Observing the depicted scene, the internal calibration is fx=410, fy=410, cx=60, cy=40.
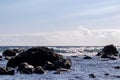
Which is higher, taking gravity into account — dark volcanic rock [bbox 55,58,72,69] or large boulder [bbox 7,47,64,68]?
large boulder [bbox 7,47,64,68]

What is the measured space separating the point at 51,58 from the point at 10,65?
840 cm

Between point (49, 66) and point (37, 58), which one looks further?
point (37, 58)

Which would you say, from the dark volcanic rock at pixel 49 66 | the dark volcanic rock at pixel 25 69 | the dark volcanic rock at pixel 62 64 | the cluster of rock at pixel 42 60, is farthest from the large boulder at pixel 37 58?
the dark volcanic rock at pixel 25 69

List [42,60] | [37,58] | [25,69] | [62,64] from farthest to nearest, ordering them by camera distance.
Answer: [42,60], [37,58], [62,64], [25,69]

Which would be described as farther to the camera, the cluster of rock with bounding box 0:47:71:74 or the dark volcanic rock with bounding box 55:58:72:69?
the cluster of rock with bounding box 0:47:71:74

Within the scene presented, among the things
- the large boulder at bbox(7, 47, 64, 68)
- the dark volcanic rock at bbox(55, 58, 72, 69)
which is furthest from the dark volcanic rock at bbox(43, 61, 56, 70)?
the large boulder at bbox(7, 47, 64, 68)

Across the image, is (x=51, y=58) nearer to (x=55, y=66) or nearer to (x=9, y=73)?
(x=55, y=66)

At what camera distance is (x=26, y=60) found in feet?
256

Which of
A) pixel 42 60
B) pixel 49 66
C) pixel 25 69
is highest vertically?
pixel 42 60

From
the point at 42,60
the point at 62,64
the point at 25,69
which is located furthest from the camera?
the point at 42,60

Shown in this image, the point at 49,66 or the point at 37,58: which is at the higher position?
the point at 37,58

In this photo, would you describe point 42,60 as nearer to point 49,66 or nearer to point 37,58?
point 37,58

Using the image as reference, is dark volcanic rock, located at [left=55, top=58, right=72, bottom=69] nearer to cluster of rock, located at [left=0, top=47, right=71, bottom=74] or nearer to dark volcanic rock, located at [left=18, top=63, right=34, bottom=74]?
cluster of rock, located at [left=0, top=47, right=71, bottom=74]

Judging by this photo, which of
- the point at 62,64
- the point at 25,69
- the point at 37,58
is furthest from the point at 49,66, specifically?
the point at 25,69
